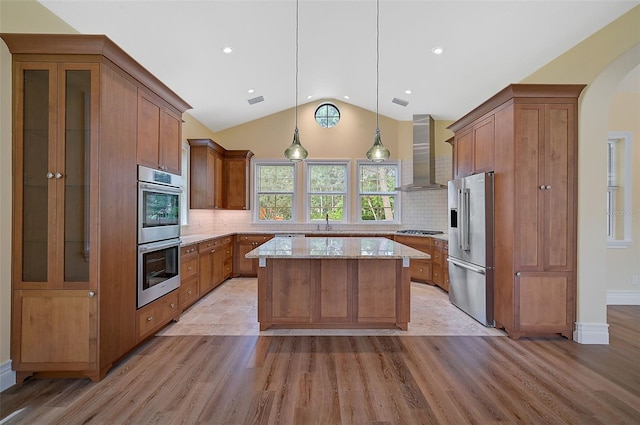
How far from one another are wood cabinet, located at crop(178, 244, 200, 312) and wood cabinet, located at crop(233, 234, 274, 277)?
1.77 metres

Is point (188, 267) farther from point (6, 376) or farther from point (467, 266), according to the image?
point (467, 266)

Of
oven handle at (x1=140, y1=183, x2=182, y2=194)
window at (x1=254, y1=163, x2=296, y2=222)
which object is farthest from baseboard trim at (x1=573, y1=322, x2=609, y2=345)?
window at (x1=254, y1=163, x2=296, y2=222)

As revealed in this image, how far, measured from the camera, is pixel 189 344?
302 cm

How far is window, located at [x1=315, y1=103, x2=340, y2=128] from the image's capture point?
22.3 ft

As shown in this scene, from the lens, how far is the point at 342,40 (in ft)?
13.5

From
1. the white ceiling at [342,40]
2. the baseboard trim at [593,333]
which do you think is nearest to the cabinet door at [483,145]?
the white ceiling at [342,40]

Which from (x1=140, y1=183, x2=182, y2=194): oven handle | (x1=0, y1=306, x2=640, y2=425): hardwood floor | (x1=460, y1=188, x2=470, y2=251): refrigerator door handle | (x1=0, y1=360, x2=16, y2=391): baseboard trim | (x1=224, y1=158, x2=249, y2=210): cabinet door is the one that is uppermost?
(x1=224, y1=158, x2=249, y2=210): cabinet door

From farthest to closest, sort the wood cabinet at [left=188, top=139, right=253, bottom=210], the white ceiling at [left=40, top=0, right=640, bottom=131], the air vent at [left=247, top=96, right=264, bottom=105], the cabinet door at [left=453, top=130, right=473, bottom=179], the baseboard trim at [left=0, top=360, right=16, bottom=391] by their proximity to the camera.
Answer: the air vent at [left=247, top=96, right=264, bottom=105], the wood cabinet at [left=188, top=139, right=253, bottom=210], the cabinet door at [left=453, top=130, right=473, bottom=179], the white ceiling at [left=40, top=0, right=640, bottom=131], the baseboard trim at [left=0, top=360, right=16, bottom=391]

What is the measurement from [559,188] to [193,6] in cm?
424

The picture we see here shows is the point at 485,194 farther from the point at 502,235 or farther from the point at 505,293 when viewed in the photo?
the point at 505,293

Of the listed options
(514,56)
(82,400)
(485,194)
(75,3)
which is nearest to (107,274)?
(82,400)

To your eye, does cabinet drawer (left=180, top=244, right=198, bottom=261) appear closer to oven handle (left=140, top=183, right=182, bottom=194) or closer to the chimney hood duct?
oven handle (left=140, top=183, right=182, bottom=194)

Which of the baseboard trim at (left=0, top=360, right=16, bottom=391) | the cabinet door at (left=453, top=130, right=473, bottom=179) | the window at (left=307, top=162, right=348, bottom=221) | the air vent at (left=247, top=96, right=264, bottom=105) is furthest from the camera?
the window at (left=307, top=162, right=348, bottom=221)

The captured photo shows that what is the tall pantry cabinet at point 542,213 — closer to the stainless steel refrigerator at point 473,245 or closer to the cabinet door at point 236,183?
the stainless steel refrigerator at point 473,245
